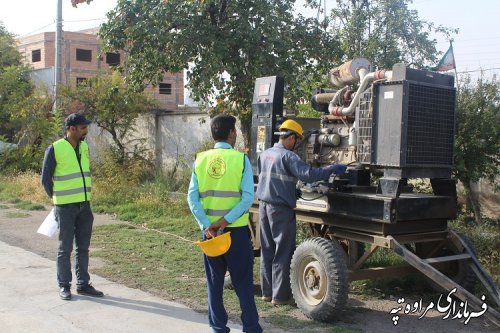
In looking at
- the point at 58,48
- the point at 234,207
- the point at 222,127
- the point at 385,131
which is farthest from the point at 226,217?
the point at 58,48

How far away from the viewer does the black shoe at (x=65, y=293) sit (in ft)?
20.0

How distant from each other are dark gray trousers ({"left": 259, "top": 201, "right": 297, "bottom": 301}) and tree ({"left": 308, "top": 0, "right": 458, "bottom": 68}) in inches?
212

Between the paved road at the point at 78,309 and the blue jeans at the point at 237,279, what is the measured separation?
712 mm

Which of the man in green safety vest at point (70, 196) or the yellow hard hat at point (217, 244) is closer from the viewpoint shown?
the yellow hard hat at point (217, 244)

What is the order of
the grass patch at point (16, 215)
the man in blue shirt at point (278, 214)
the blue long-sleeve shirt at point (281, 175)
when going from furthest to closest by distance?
the grass patch at point (16, 215) → the man in blue shirt at point (278, 214) → the blue long-sleeve shirt at point (281, 175)

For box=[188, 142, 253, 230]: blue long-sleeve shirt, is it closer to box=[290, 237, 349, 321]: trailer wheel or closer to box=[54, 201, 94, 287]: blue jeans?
box=[290, 237, 349, 321]: trailer wheel

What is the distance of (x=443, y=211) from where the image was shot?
5773mm

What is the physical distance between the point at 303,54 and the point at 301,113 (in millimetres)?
1131

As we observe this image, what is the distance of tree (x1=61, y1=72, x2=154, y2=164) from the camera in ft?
55.4

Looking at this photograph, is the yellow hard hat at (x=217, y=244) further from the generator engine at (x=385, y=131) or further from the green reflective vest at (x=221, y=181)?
the generator engine at (x=385, y=131)

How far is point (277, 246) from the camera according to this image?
599 centimetres

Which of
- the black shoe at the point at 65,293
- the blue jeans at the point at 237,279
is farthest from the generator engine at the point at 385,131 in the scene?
→ the black shoe at the point at 65,293
